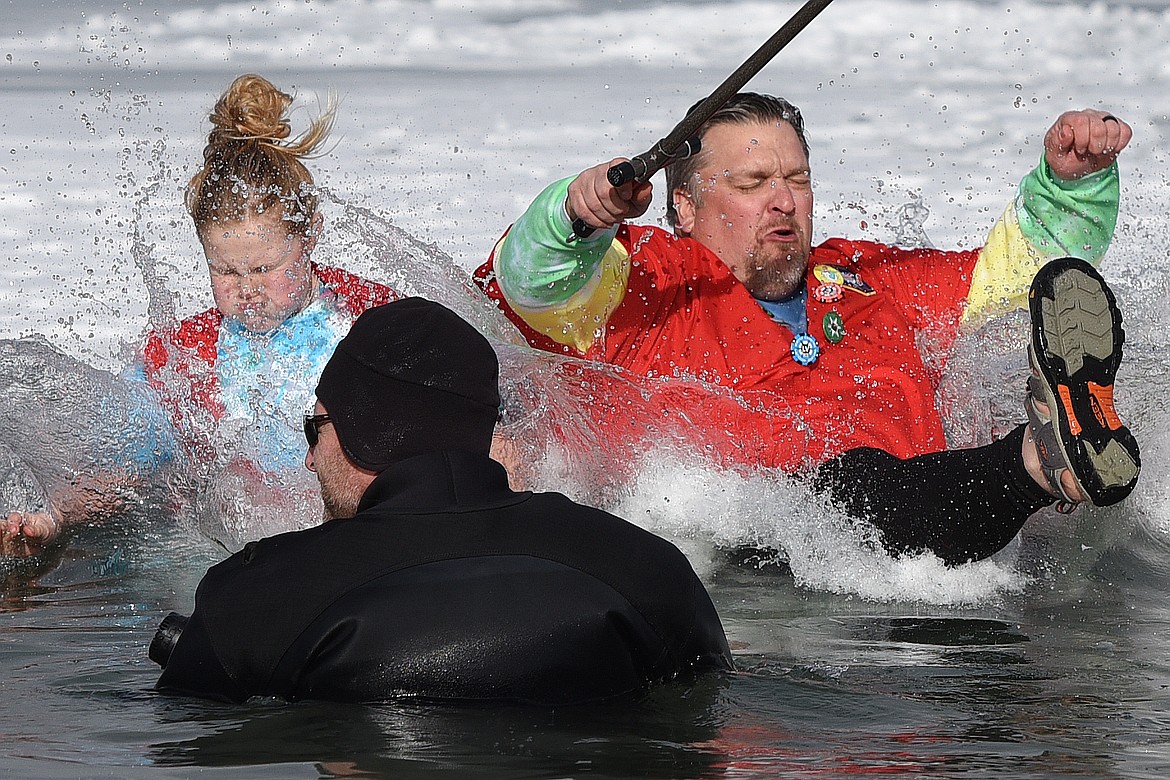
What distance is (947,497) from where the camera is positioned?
3893mm

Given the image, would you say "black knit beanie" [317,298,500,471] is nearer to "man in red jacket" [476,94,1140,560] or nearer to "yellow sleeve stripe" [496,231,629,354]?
"man in red jacket" [476,94,1140,560]

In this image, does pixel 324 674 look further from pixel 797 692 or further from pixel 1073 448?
pixel 1073 448

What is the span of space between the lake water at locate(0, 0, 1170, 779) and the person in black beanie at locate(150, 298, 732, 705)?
0.07m

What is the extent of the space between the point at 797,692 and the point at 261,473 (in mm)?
2012

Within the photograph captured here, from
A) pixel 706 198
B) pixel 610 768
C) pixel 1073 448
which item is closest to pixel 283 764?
pixel 610 768

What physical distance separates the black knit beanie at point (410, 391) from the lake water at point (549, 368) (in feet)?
1.44

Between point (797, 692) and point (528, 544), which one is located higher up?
point (528, 544)

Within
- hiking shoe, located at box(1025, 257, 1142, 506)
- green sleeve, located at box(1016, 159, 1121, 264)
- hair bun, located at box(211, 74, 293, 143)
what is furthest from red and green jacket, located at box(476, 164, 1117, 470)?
hiking shoe, located at box(1025, 257, 1142, 506)

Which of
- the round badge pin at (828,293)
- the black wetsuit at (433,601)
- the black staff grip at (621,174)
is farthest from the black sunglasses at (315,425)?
the round badge pin at (828,293)

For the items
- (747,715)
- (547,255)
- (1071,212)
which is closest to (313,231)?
(547,255)

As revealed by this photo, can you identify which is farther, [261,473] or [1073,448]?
[261,473]

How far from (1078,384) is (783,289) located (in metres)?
1.44

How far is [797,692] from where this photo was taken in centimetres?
288

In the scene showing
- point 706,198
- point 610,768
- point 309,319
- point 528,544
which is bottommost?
point 610,768
